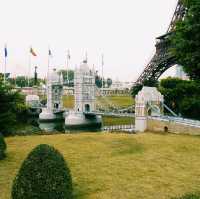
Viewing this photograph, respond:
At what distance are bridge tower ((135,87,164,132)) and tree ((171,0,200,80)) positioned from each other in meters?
10.1

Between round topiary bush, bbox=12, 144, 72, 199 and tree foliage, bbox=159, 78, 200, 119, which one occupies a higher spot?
tree foliage, bbox=159, 78, 200, 119

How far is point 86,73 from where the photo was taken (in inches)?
2968

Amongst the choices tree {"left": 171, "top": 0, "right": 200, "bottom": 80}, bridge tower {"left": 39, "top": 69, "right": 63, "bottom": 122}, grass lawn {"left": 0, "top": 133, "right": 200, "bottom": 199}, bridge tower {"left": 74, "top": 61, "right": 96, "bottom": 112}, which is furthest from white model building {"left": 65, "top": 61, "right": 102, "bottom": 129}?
grass lawn {"left": 0, "top": 133, "right": 200, "bottom": 199}

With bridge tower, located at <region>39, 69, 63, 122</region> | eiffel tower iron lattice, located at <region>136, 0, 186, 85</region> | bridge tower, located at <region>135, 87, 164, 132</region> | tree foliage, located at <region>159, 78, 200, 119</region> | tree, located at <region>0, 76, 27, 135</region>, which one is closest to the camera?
tree, located at <region>0, 76, 27, 135</region>

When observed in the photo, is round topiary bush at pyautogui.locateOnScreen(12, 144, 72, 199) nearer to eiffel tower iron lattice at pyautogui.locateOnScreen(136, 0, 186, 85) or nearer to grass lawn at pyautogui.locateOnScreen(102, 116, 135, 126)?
eiffel tower iron lattice at pyautogui.locateOnScreen(136, 0, 186, 85)

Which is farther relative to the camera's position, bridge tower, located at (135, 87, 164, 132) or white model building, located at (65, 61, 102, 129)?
white model building, located at (65, 61, 102, 129)

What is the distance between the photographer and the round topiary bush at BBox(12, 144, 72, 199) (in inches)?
420

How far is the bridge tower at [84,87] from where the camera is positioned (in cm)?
7456

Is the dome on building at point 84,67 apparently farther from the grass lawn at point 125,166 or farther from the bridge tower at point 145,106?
the grass lawn at point 125,166

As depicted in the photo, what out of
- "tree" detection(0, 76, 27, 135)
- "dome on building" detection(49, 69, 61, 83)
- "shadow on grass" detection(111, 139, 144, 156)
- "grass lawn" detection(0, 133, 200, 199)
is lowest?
"grass lawn" detection(0, 133, 200, 199)

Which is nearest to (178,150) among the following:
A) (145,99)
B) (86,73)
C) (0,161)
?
(0,161)

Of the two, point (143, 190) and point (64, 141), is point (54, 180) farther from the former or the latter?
point (64, 141)

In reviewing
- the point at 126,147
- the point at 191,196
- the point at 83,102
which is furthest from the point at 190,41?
the point at 83,102

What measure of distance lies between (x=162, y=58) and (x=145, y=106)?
21.6m
